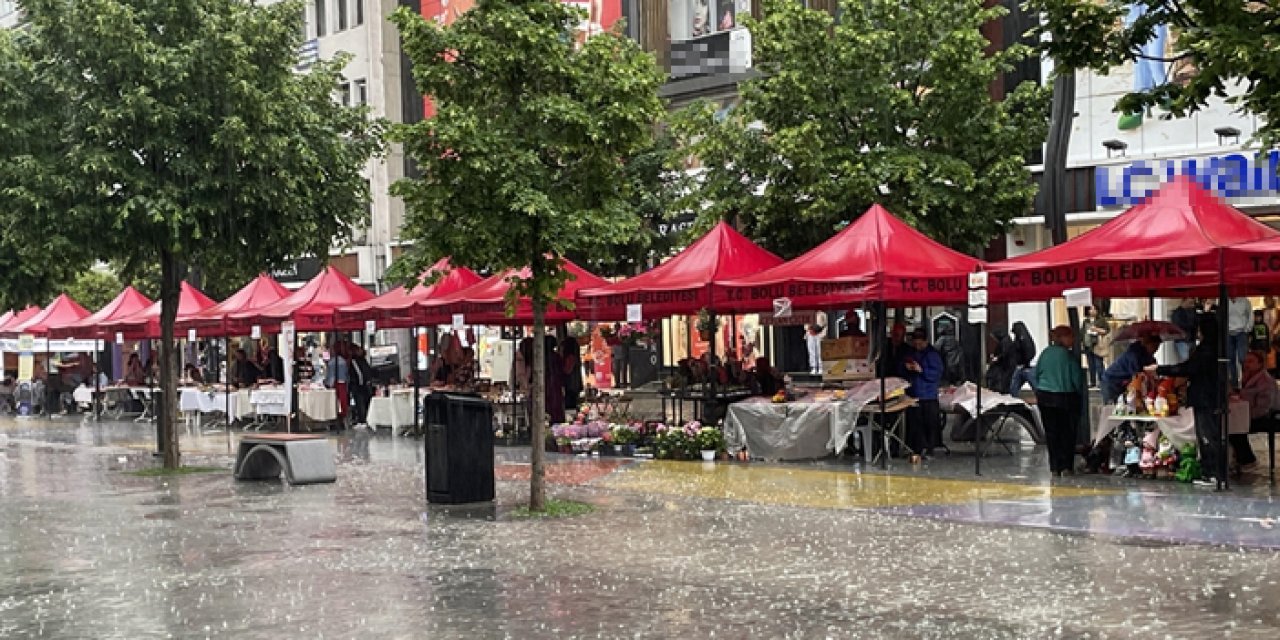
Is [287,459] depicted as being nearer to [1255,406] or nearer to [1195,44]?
[1255,406]

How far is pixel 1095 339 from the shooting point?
29906 millimetres

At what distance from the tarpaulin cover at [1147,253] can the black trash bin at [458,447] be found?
6.41 metres

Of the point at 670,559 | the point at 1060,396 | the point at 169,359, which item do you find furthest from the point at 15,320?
the point at 670,559

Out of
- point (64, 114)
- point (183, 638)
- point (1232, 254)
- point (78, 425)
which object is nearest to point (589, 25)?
point (78, 425)

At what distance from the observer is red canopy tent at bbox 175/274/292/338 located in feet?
114

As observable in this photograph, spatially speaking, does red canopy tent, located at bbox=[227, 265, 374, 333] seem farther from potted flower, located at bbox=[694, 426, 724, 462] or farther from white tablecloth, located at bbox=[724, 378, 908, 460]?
white tablecloth, located at bbox=[724, 378, 908, 460]

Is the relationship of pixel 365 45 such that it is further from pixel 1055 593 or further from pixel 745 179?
pixel 1055 593

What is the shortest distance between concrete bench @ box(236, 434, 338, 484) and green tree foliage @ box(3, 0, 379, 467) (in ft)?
7.36

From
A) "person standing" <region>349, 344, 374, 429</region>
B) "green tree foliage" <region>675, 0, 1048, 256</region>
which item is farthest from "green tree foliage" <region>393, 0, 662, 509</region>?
"person standing" <region>349, 344, 374, 429</region>

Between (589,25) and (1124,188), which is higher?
(589,25)

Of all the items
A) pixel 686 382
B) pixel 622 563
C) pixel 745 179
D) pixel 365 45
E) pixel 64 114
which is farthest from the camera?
pixel 365 45

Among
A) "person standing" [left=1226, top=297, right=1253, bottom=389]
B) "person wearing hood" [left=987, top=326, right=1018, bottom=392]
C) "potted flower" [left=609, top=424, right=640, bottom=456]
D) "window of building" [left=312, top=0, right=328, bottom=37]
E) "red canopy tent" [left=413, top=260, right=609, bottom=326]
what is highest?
"window of building" [left=312, top=0, right=328, bottom=37]

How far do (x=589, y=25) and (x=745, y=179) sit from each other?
52.0ft

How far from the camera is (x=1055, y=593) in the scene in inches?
427
